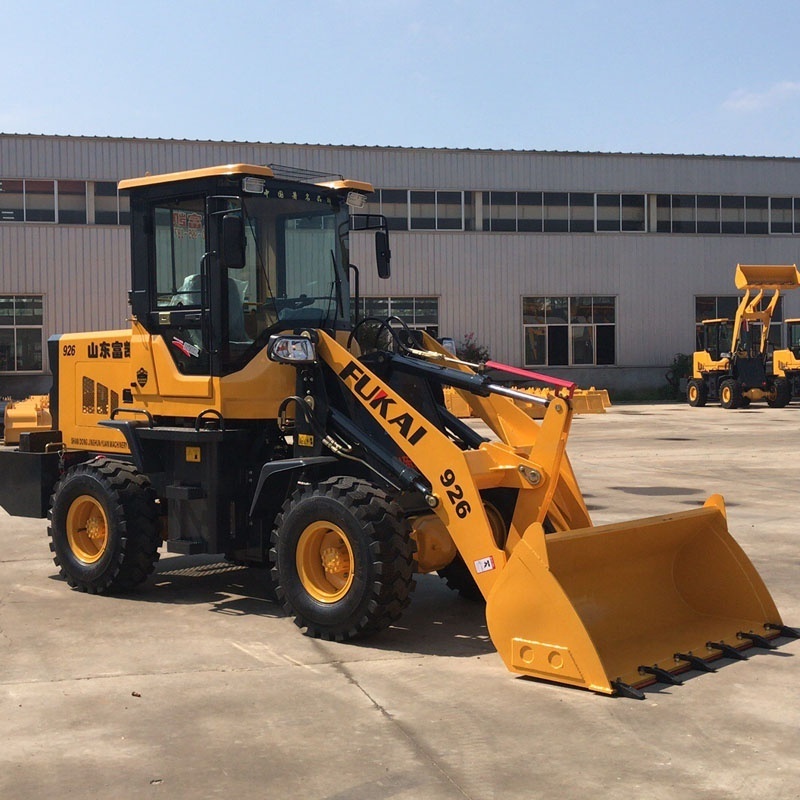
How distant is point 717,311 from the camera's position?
137ft

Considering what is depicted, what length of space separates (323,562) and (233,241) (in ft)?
7.36

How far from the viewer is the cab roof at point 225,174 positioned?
8.01m

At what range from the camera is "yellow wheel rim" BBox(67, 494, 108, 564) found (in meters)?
8.84

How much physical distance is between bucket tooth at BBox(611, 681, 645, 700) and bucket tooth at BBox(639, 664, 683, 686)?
228 mm

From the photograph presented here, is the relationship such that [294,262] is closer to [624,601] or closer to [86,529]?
[86,529]

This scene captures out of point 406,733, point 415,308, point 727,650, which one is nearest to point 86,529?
point 406,733

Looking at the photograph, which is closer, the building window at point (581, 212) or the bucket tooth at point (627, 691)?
the bucket tooth at point (627, 691)

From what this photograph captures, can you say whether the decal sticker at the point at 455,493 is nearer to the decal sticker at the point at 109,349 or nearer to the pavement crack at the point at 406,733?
Result: the pavement crack at the point at 406,733

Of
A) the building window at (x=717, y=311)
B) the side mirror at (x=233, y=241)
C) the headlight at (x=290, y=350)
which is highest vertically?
the building window at (x=717, y=311)

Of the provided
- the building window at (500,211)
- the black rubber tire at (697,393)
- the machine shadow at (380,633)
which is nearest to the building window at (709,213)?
the building window at (500,211)

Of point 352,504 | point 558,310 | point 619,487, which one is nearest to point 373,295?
point 558,310

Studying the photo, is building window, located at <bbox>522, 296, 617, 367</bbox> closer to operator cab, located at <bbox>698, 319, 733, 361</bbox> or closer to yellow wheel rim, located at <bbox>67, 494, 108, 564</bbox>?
operator cab, located at <bbox>698, 319, 733, 361</bbox>

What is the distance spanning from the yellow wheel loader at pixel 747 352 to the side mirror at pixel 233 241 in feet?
92.4

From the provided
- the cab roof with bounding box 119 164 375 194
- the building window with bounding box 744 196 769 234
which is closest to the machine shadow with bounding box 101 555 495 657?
the cab roof with bounding box 119 164 375 194
